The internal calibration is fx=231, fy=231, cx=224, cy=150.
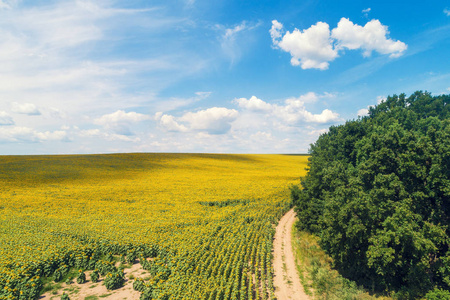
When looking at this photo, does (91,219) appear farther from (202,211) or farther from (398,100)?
(398,100)

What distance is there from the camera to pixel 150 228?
37.6 metres

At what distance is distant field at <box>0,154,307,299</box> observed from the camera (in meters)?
24.6

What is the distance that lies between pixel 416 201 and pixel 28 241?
4872cm

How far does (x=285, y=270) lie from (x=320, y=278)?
418 centimetres

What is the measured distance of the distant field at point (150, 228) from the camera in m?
24.6

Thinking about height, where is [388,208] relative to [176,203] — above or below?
above

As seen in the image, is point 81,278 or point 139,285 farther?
point 81,278

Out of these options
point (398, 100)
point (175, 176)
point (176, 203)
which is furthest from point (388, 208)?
point (175, 176)

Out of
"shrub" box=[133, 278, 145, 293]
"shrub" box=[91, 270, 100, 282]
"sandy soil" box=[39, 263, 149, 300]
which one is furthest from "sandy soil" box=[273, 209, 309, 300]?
"shrub" box=[91, 270, 100, 282]

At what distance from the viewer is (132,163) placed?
4040 inches

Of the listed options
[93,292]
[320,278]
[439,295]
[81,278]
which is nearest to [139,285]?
[93,292]

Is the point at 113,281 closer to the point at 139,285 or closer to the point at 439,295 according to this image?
the point at 139,285

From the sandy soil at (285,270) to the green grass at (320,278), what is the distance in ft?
2.39

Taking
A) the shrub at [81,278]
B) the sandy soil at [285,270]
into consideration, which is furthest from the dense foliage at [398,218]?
the shrub at [81,278]
